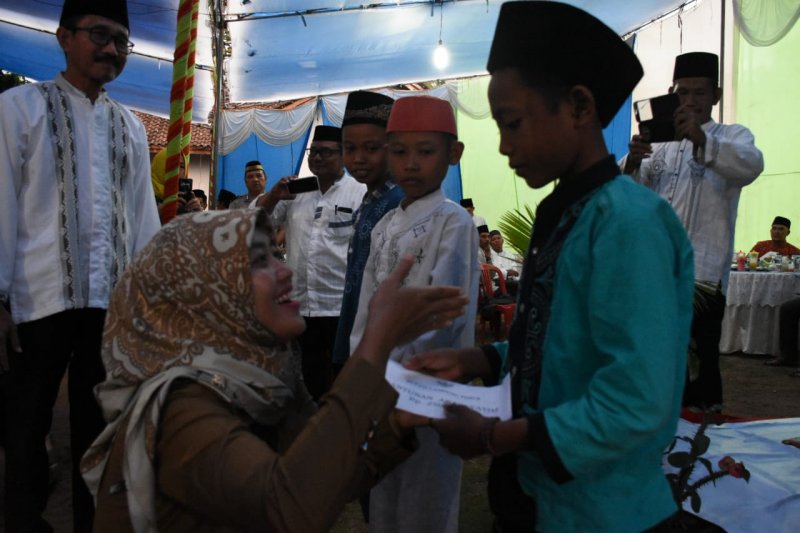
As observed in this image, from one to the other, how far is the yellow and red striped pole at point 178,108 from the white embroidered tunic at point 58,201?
74 centimetres

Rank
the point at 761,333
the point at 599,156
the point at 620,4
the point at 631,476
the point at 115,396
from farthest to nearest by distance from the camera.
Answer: the point at 620,4
the point at 761,333
the point at 115,396
the point at 599,156
the point at 631,476

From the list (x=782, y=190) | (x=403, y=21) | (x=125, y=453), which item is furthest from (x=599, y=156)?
(x=782, y=190)

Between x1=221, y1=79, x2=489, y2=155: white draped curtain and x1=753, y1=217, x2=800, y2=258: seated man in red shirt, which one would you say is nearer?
x1=753, y1=217, x2=800, y2=258: seated man in red shirt

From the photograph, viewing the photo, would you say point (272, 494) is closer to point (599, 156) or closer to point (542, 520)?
point (542, 520)

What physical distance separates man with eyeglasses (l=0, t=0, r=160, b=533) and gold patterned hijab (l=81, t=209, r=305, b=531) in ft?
4.23

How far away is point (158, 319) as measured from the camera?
1.35m

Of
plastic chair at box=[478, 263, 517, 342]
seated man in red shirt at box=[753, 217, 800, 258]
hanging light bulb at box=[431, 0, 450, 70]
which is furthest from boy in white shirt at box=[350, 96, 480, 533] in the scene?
hanging light bulb at box=[431, 0, 450, 70]

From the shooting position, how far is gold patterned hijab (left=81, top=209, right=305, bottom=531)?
51.6 inches

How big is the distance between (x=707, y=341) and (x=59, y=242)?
113 inches

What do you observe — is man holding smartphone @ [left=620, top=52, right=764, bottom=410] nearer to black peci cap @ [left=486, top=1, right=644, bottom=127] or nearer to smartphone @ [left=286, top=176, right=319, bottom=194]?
smartphone @ [left=286, top=176, right=319, bottom=194]

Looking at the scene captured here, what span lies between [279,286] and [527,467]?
649mm

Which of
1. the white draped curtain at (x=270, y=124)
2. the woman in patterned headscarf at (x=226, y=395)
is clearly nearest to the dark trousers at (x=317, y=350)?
the woman in patterned headscarf at (x=226, y=395)

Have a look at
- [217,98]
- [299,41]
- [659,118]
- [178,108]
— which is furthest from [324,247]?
[299,41]

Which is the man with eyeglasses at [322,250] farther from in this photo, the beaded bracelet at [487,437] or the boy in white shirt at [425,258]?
the beaded bracelet at [487,437]
